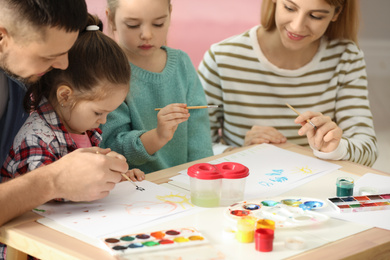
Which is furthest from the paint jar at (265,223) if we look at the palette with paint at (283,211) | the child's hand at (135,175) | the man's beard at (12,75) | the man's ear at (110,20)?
the man's ear at (110,20)

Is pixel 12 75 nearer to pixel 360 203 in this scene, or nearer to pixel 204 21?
pixel 360 203

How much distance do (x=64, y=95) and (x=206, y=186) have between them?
0.43 meters

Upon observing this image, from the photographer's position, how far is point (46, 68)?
1.25m

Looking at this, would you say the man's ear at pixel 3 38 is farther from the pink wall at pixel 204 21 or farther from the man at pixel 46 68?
the pink wall at pixel 204 21

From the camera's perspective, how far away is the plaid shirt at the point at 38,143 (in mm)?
1264

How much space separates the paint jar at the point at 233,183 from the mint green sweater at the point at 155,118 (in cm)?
47

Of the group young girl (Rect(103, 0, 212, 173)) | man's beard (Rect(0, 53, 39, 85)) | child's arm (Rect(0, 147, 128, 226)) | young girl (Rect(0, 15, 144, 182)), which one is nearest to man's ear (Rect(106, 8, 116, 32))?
young girl (Rect(103, 0, 212, 173))

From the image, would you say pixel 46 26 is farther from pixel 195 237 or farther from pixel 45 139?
pixel 195 237

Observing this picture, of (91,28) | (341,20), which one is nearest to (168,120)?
(91,28)

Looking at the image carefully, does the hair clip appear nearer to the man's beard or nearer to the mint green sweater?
the man's beard

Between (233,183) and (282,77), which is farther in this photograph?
(282,77)

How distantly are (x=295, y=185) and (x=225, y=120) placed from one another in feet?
2.54

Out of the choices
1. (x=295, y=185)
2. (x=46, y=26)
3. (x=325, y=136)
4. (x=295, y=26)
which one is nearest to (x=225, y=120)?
(x=295, y=26)

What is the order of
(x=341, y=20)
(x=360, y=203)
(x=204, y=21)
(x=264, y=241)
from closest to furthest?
Answer: 1. (x=264, y=241)
2. (x=360, y=203)
3. (x=341, y=20)
4. (x=204, y=21)
